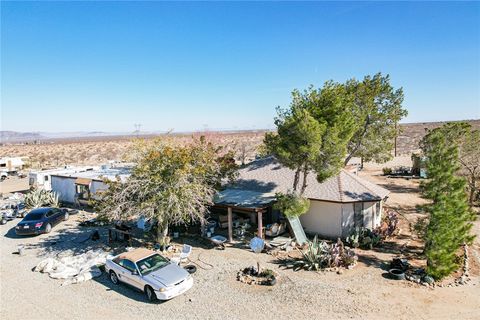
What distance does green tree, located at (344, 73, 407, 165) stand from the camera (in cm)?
2419

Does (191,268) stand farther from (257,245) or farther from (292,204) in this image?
(292,204)

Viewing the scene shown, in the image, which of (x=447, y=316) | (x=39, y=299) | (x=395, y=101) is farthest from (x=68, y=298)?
(x=395, y=101)

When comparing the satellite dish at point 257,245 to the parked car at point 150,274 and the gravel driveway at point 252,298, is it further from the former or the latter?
the parked car at point 150,274

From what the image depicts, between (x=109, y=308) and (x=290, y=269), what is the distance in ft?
27.0

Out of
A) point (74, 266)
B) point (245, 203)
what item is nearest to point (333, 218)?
point (245, 203)

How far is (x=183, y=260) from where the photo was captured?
17.7m

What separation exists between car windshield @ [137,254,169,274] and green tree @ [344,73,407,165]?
14854 mm

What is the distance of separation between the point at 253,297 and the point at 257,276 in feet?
6.08

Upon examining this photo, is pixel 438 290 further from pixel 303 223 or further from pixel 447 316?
pixel 303 223

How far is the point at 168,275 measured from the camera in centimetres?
1405

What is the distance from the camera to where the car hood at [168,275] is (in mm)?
13671

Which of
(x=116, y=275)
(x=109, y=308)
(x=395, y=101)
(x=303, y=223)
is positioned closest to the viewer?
(x=109, y=308)

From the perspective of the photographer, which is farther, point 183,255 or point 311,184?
point 311,184

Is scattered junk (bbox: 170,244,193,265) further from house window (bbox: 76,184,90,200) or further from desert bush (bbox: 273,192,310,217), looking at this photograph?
house window (bbox: 76,184,90,200)
